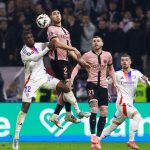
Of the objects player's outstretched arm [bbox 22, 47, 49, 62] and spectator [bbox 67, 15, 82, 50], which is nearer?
player's outstretched arm [bbox 22, 47, 49, 62]

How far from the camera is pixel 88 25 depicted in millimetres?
26562

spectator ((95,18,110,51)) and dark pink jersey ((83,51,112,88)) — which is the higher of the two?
spectator ((95,18,110,51))

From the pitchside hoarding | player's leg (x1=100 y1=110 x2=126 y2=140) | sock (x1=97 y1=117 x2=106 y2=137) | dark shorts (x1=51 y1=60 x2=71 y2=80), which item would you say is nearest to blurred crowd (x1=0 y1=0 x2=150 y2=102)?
the pitchside hoarding

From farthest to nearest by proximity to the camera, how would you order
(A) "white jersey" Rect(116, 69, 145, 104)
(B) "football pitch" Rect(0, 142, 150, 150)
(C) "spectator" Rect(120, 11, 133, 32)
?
(C) "spectator" Rect(120, 11, 133, 32) → (A) "white jersey" Rect(116, 69, 145, 104) → (B) "football pitch" Rect(0, 142, 150, 150)

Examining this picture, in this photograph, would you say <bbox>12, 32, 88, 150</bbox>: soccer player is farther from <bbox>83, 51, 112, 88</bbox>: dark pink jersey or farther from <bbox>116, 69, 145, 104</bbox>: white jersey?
<bbox>116, 69, 145, 104</bbox>: white jersey

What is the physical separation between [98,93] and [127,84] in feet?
4.81

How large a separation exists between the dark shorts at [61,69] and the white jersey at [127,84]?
5.46ft

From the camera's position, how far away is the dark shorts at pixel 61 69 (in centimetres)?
2012

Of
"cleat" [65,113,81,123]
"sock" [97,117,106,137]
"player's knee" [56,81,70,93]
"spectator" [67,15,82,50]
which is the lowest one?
"sock" [97,117,106,137]

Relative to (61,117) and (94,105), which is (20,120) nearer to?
(94,105)

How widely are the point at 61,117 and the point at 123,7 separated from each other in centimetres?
548

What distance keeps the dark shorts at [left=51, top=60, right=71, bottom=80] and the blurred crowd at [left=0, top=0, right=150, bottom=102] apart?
5.79 meters

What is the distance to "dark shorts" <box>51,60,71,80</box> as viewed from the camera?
66.0ft

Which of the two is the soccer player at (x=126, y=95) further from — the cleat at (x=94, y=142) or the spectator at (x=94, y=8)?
the spectator at (x=94, y=8)
